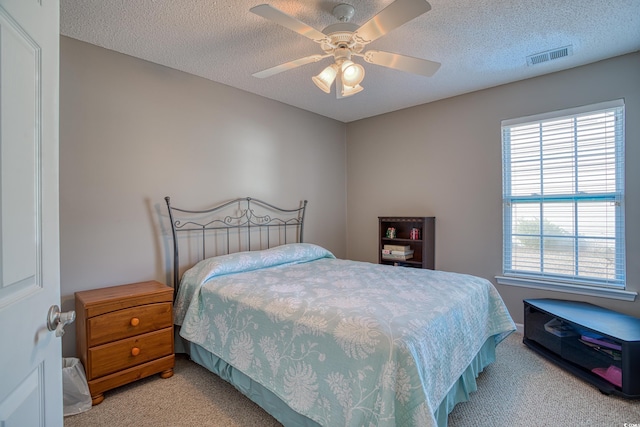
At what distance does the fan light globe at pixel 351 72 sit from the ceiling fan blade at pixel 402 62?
128 mm

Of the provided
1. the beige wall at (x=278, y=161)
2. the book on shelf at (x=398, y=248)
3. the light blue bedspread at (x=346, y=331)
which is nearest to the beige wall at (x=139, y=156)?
the beige wall at (x=278, y=161)

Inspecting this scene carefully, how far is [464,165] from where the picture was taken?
3.48 meters

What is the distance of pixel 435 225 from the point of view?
3.70 meters

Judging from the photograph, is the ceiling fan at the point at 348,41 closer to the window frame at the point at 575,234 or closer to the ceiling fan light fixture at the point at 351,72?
the ceiling fan light fixture at the point at 351,72

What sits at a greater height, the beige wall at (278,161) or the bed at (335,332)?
the beige wall at (278,161)

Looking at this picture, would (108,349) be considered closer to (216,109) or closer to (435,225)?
(216,109)

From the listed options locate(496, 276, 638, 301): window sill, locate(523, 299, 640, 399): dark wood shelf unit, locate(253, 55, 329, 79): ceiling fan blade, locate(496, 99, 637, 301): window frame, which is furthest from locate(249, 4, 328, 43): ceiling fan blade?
locate(496, 276, 638, 301): window sill

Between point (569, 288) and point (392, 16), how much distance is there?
9.62 feet

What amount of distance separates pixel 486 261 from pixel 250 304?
8.83 ft

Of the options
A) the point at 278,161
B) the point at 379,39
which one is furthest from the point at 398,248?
the point at 379,39

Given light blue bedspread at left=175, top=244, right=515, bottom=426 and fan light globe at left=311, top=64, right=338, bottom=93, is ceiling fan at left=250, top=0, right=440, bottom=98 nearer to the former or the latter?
fan light globe at left=311, top=64, right=338, bottom=93

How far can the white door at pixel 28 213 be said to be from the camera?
687mm

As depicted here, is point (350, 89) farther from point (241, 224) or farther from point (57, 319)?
point (57, 319)

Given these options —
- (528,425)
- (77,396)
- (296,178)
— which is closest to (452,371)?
(528,425)
